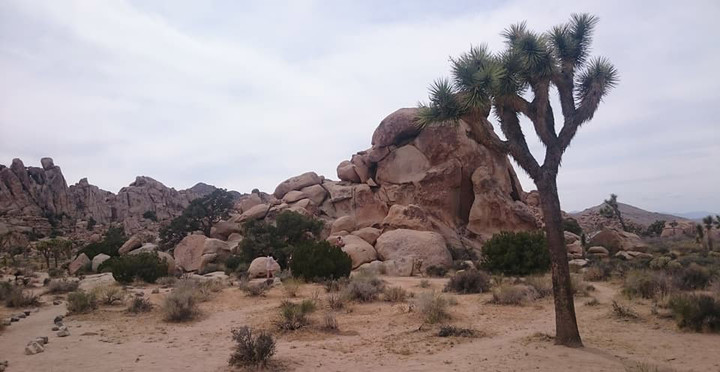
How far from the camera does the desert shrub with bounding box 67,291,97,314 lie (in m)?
14.0

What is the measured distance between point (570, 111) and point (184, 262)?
29.7m

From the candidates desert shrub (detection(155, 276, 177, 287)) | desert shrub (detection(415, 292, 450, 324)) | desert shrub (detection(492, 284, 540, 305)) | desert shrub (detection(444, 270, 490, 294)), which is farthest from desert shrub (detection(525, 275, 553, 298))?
desert shrub (detection(155, 276, 177, 287))

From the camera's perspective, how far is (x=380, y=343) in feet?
32.4

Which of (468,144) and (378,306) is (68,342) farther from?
(468,144)

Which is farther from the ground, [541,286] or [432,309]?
[541,286]

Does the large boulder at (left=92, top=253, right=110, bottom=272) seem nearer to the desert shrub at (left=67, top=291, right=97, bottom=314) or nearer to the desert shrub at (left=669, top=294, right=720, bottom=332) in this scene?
the desert shrub at (left=67, top=291, right=97, bottom=314)

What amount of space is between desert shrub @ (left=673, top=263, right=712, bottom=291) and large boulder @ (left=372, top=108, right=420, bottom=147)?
22272 mm

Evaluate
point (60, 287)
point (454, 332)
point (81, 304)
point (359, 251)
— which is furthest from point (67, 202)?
point (454, 332)

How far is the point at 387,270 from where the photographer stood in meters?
24.3

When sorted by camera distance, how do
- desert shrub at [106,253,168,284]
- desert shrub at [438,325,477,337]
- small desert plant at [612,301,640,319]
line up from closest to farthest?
desert shrub at [438,325,477,337] < small desert plant at [612,301,640,319] < desert shrub at [106,253,168,284]

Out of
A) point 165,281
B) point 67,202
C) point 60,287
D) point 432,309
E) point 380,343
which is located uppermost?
point 67,202

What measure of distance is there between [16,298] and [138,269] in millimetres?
7545

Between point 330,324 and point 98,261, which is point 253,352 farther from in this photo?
point 98,261

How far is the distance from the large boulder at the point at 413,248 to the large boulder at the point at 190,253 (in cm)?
1333
